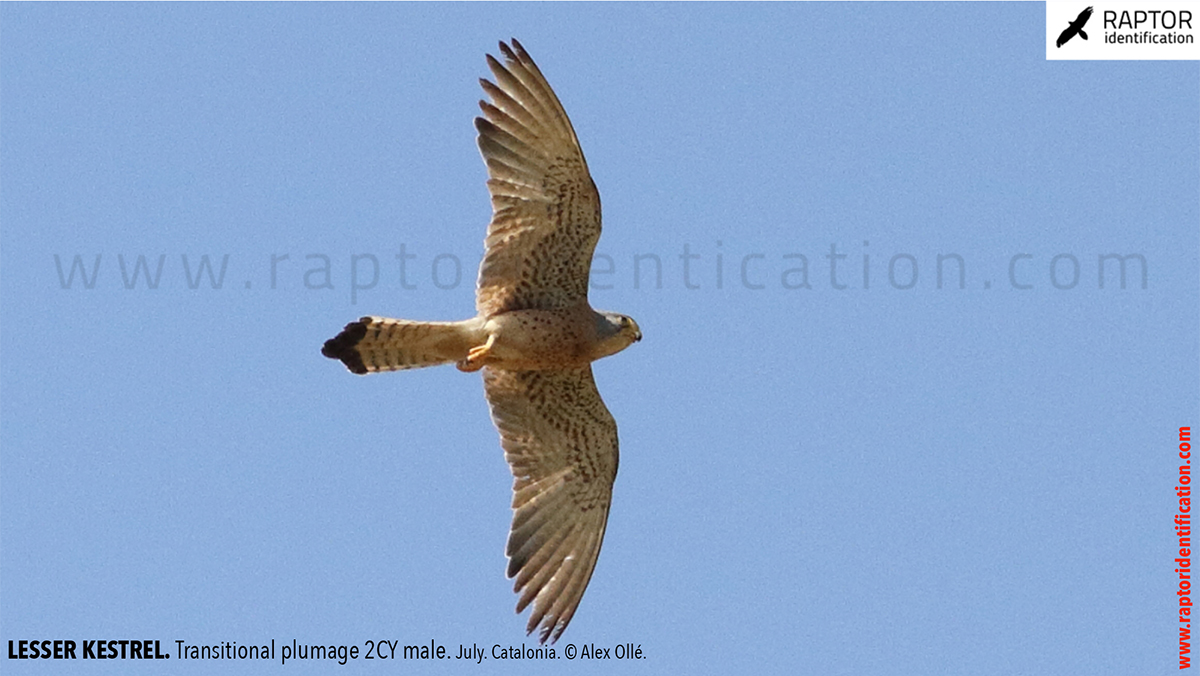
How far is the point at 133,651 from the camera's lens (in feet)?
39.2

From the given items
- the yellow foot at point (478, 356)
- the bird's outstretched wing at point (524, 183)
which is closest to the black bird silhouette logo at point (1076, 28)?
the bird's outstretched wing at point (524, 183)

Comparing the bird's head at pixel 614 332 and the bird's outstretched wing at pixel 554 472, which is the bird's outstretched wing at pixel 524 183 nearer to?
the bird's head at pixel 614 332

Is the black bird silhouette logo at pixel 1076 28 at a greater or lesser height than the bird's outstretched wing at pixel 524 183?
greater

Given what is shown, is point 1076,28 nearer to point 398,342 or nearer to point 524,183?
point 524,183

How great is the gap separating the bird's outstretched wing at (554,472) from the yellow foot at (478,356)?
65 centimetres

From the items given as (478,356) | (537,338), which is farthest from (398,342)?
(537,338)

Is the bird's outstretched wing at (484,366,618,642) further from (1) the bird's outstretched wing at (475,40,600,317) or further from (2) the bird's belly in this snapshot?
(1) the bird's outstretched wing at (475,40,600,317)

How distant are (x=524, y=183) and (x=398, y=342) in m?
1.38

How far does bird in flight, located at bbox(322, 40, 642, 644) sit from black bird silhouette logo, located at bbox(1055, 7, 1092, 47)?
13.9 feet

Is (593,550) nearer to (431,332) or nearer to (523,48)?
(431,332)

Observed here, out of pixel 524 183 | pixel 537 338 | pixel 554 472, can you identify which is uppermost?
pixel 524 183

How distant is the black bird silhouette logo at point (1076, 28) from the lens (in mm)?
13461

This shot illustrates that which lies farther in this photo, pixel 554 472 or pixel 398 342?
pixel 554 472

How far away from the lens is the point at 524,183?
11.8 m
